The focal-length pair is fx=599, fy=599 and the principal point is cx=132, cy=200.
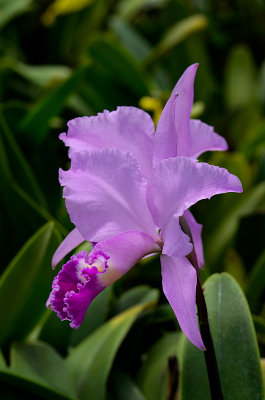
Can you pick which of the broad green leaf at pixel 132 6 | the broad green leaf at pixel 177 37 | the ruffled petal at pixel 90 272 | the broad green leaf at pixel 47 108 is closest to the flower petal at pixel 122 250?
the ruffled petal at pixel 90 272

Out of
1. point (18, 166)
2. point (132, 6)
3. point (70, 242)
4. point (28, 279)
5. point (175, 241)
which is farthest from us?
point (132, 6)

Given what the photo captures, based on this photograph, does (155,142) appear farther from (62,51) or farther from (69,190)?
(62,51)

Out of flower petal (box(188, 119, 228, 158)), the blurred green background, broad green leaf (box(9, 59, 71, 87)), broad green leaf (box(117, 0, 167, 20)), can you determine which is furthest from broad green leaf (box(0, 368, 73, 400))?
broad green leaf (box(117, 0, 167, 20))

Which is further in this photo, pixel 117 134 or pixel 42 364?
pixel 42 364

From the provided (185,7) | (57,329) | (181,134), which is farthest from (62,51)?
(181,134)

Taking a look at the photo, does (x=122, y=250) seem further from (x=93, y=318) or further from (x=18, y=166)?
(x=18, y=166)

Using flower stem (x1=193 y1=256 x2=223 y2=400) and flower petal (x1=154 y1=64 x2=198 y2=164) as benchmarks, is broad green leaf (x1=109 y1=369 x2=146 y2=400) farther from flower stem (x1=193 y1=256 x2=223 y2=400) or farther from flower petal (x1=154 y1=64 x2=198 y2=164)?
flower petal (x1=154 y1=64 x2=198 y2=164)

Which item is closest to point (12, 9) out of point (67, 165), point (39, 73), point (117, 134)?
point (39, 73)
